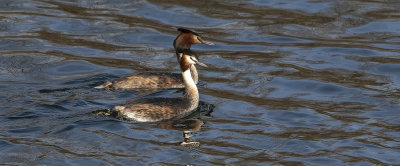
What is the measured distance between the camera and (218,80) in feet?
45.2

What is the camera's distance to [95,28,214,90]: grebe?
13.0 m

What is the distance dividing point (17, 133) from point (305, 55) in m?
6.37

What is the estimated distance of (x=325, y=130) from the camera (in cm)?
1115

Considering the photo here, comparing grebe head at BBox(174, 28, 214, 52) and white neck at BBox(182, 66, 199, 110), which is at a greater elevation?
grebe head at BBox(174, 28, 214, 52)

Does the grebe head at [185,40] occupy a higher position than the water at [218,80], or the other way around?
the grebe head at [185,40]

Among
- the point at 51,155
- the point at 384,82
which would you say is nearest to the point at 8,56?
the point at 51,155

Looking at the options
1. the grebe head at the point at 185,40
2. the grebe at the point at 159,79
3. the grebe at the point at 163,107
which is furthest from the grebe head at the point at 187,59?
the grebe head at the point at 185,40

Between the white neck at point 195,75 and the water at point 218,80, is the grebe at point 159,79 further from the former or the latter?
the water at point 218,80

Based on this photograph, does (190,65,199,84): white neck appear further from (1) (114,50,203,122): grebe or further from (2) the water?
(1) (114,50,203,122): grebe

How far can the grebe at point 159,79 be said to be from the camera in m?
13.0

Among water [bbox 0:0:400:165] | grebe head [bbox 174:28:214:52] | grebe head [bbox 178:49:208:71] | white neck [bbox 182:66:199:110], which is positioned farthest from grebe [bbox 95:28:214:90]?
white neck [bbox 182:66:199:110]

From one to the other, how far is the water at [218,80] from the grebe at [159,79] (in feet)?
0.49

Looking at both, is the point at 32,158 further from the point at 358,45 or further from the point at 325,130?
the point at 358,45

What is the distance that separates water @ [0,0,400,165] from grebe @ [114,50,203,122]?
163mm
